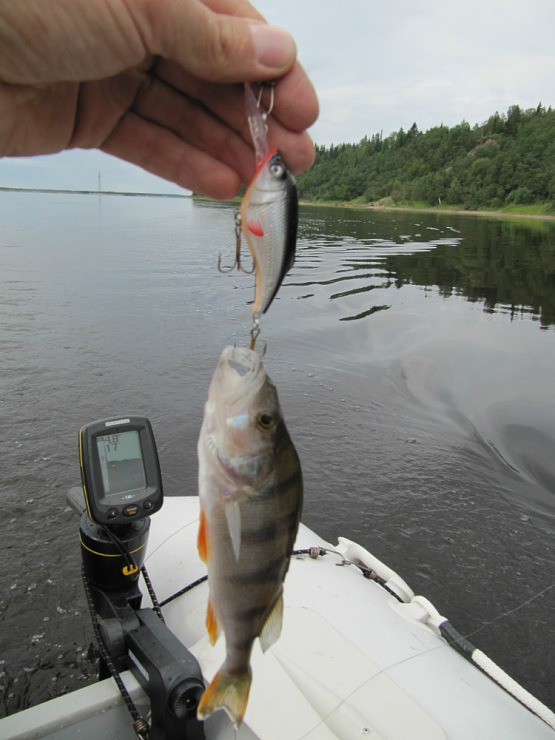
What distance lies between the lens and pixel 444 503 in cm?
698

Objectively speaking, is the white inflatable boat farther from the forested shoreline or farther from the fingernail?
A: the forested shoreline

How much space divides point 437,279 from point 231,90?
810 inches

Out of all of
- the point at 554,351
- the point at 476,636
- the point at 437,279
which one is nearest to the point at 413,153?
the point at 437,279

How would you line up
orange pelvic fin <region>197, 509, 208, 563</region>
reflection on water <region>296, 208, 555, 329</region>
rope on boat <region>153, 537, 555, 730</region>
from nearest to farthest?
orange pelvic fin <region>197, 509, 208, 563</region>
rope on boat <region>153, 537, 555, 730</region>
reflection on water <region>296, 208, 555, 329</region>

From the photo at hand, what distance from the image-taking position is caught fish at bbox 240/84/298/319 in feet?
5.87

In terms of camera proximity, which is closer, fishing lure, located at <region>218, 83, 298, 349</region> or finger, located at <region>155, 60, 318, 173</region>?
fishing lure, located at <region>218, 83, 298, 349</region>

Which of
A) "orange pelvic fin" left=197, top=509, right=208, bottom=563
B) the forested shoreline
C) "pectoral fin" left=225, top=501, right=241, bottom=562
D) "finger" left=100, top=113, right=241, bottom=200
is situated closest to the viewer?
"pectoral fin" left=225, top=501, right=241, bottom=562

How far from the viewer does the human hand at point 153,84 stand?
5.79ft

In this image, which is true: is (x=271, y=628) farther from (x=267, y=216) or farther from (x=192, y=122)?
(x=192, y=122)

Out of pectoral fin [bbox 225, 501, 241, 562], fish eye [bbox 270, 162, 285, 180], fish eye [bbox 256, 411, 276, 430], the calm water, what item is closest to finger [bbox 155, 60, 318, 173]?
fish eye [bbox 270, 162, 285, 180]

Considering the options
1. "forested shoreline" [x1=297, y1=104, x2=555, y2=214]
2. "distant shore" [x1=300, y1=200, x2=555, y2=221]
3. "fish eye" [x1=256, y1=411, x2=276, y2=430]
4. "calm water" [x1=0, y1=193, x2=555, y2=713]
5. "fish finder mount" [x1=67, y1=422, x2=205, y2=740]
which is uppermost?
"forested shoreline" [x1=297, y1=104, x2=555, y2=214]

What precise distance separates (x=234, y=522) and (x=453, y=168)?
12563 centimetres

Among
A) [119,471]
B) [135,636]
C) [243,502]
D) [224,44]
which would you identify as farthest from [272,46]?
[135,636]

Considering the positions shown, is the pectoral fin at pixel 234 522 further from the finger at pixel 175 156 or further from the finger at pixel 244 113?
the finger at pixel 175 156
